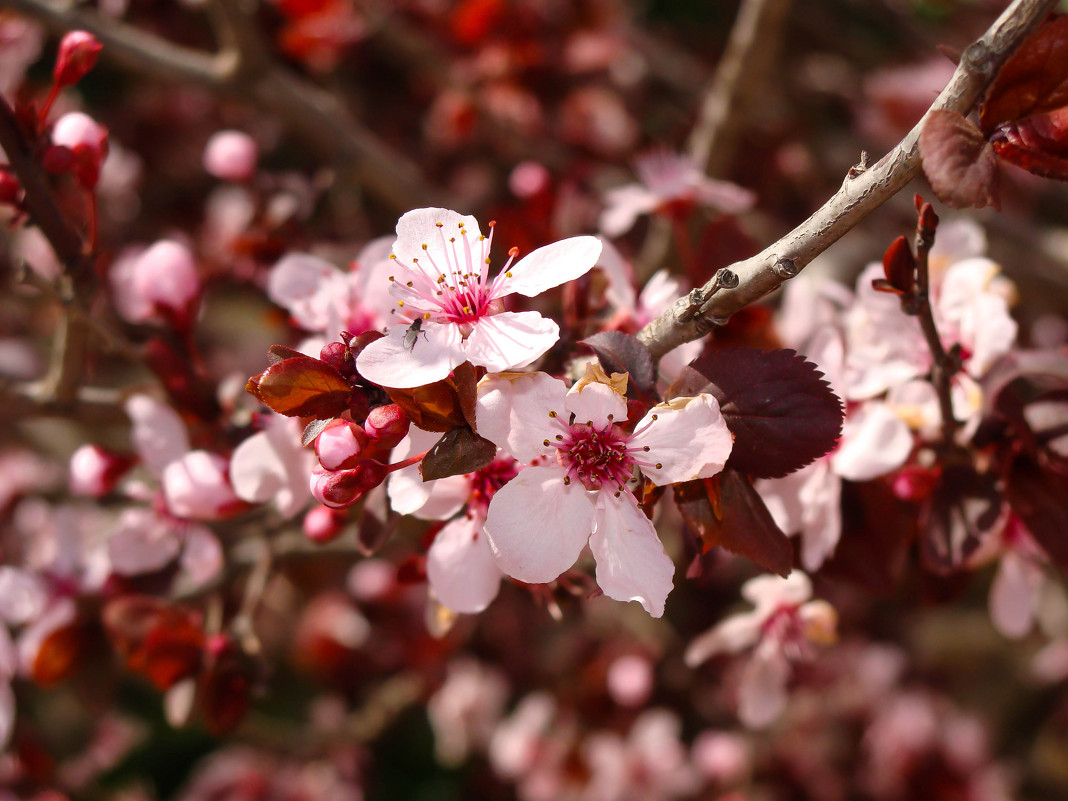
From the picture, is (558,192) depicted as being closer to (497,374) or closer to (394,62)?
(497,374)

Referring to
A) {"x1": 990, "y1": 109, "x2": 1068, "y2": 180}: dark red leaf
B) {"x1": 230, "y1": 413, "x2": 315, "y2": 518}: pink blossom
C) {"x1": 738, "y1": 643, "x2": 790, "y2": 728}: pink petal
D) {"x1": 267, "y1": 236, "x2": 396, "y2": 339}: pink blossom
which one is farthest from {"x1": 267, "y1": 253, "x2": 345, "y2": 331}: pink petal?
{"x1": 738, "y1": 643, "x2": 790, "y2": 728}: pink petal

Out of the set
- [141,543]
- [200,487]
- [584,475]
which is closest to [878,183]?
[584,475]

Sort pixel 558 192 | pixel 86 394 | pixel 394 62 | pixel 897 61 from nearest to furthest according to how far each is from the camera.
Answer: pixel 86 394
pixel 558 192
pixel 897 61
pixel 394 62

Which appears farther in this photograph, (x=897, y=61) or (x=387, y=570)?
A: (x=897, y=61)

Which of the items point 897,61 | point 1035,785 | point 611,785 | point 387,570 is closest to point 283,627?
point 387,570

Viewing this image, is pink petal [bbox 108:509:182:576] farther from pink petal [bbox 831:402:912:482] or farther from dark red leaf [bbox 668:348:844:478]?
pink petal [bbox 831:402:912:482]
